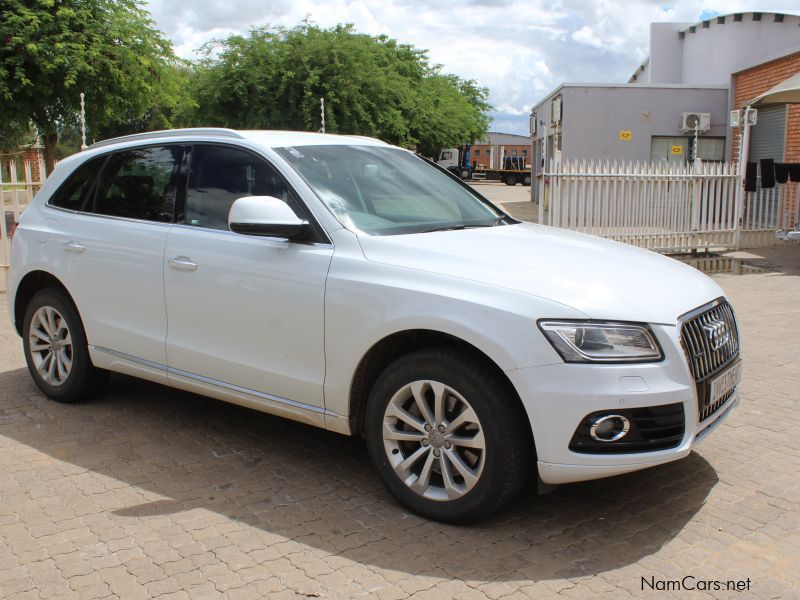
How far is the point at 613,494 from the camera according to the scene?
162 inches

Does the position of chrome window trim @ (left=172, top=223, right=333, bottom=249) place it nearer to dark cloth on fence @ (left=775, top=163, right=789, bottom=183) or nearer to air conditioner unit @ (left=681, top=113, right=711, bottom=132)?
dark cloth on fence @ (left=775, top=163, right=789, bottom=183)

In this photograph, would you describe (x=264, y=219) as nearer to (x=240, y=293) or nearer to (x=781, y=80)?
(x=240, y=293)

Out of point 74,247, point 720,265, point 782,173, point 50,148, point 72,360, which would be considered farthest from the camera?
point 50,148

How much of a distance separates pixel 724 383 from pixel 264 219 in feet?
7.75

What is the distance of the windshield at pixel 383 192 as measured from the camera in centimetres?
427

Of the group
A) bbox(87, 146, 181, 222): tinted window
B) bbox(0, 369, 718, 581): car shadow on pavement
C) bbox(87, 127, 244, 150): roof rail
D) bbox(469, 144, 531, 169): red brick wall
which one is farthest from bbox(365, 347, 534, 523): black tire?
bbox(469, 144, 531, 169): red brick wall

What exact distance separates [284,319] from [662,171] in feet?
35.9

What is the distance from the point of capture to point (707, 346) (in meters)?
3.73

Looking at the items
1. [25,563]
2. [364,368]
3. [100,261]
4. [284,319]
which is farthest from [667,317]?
[100,261]

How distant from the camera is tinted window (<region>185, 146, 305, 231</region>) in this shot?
4453 millimetres

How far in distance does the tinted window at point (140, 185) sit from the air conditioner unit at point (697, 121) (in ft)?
61.2

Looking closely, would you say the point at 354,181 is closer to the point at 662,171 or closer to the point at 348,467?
the point at 348,467

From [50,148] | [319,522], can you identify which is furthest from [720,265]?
[50,148]

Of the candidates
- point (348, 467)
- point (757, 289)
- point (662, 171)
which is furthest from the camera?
point (662, 171)
